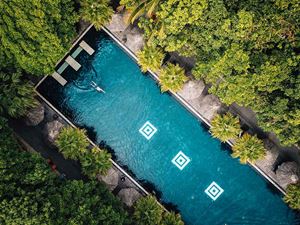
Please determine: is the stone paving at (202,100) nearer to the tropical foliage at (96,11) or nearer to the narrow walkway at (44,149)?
the tropical foliage at (96,11)

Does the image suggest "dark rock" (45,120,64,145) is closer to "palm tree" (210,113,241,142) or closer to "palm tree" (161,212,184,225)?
"palm tree" (161,212,184,225)

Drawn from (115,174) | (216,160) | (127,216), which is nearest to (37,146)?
(115,174)

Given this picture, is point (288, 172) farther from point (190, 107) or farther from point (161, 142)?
point (161, 142)

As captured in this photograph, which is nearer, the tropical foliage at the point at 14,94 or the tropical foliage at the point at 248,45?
the tropical foliage at the point at 248,45

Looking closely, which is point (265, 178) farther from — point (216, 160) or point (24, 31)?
point (24, 31)

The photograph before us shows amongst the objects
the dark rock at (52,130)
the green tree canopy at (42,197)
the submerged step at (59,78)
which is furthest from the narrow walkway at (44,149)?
the submerged step at (59,78)

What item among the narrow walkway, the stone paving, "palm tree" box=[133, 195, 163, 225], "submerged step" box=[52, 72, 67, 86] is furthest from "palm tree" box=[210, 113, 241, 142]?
"submerged step" box=[52, 72, 67, 86]
